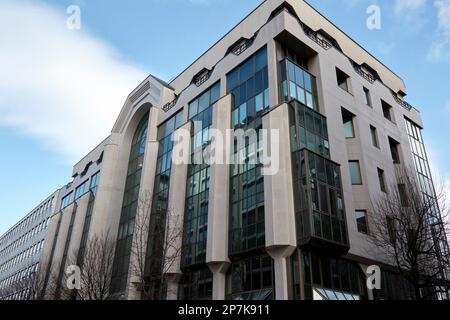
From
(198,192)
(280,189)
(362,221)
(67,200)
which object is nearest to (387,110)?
(362,221)

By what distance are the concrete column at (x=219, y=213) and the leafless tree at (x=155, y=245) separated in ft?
8.58

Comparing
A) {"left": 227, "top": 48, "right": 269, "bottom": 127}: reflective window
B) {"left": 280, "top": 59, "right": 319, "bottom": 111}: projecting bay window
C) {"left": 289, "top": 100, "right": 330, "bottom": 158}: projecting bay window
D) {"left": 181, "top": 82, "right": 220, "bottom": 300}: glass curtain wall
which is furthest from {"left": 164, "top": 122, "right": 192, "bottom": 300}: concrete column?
{"left": 280, "top": 59, "right": 319, "bottom": 111}: projecting bay window

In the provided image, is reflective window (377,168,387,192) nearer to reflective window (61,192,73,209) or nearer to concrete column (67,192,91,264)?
concrete column (67,192,91,264)

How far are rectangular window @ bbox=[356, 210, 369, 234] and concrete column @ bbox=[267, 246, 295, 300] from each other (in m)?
6.47

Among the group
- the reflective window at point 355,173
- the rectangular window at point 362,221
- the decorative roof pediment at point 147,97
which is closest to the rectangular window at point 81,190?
the decorative roof pediment at point 147,97

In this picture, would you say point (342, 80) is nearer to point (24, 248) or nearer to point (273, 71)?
point (273, 71)

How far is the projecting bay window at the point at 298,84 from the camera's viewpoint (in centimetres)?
2278

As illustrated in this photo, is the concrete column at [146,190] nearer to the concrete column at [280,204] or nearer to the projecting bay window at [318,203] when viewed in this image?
the concrete column at [280,204]

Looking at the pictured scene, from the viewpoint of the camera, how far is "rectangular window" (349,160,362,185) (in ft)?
80.9

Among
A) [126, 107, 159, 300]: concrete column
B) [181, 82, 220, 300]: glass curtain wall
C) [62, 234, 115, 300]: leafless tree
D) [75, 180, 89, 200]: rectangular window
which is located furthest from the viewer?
[75, 180, 89, 200]: rectangular window

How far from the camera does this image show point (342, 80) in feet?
92.3

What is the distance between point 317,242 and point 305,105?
8.31 metres

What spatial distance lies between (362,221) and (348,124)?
7095mm
